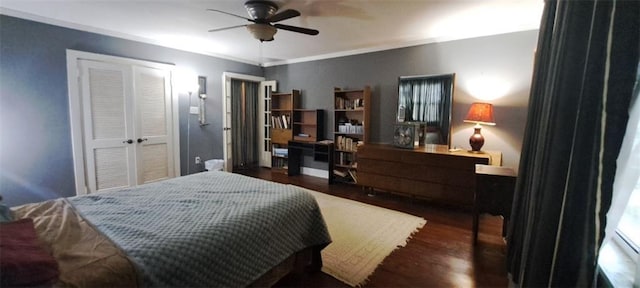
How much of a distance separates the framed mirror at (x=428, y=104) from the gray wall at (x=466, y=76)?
0.12 meters

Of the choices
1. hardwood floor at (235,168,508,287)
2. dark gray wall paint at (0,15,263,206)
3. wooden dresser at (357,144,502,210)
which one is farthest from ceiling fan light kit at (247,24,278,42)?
dark gray wall paint at (0,15,263,206)

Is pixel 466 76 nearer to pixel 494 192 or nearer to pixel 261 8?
pixel 494 192

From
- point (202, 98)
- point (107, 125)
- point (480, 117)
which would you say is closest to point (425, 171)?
point (480, 117)

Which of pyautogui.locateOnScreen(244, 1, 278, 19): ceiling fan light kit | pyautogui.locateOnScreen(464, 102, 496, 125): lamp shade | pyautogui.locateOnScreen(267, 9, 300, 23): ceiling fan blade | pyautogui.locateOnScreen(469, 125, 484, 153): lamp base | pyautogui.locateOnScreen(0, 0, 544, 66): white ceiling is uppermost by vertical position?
pyautogui.locateOnScreen(0, 0, 544, 66): white ceiling

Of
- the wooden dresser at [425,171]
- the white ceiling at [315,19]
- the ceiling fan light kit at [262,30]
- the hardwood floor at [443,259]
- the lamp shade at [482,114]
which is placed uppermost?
the white ceiling at [315,19]

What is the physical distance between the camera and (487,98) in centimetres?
341

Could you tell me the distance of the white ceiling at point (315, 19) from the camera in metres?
2.64

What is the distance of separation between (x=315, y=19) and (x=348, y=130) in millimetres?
1982

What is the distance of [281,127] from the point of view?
17.7 ft

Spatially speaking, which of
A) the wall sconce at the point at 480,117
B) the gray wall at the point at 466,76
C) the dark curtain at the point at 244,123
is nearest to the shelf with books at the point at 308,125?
the gray wall at the point at 466,76

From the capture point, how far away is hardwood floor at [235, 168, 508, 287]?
6.31ft

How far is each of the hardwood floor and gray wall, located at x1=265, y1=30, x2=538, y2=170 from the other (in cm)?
112

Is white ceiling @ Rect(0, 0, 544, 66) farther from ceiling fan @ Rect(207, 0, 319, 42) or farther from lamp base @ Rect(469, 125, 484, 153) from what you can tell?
lamp base @ Rect(469, 125, 484, 153)

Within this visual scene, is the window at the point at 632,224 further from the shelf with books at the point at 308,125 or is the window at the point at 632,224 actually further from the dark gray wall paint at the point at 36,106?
the dark gray wall paint at the point at 36,106
